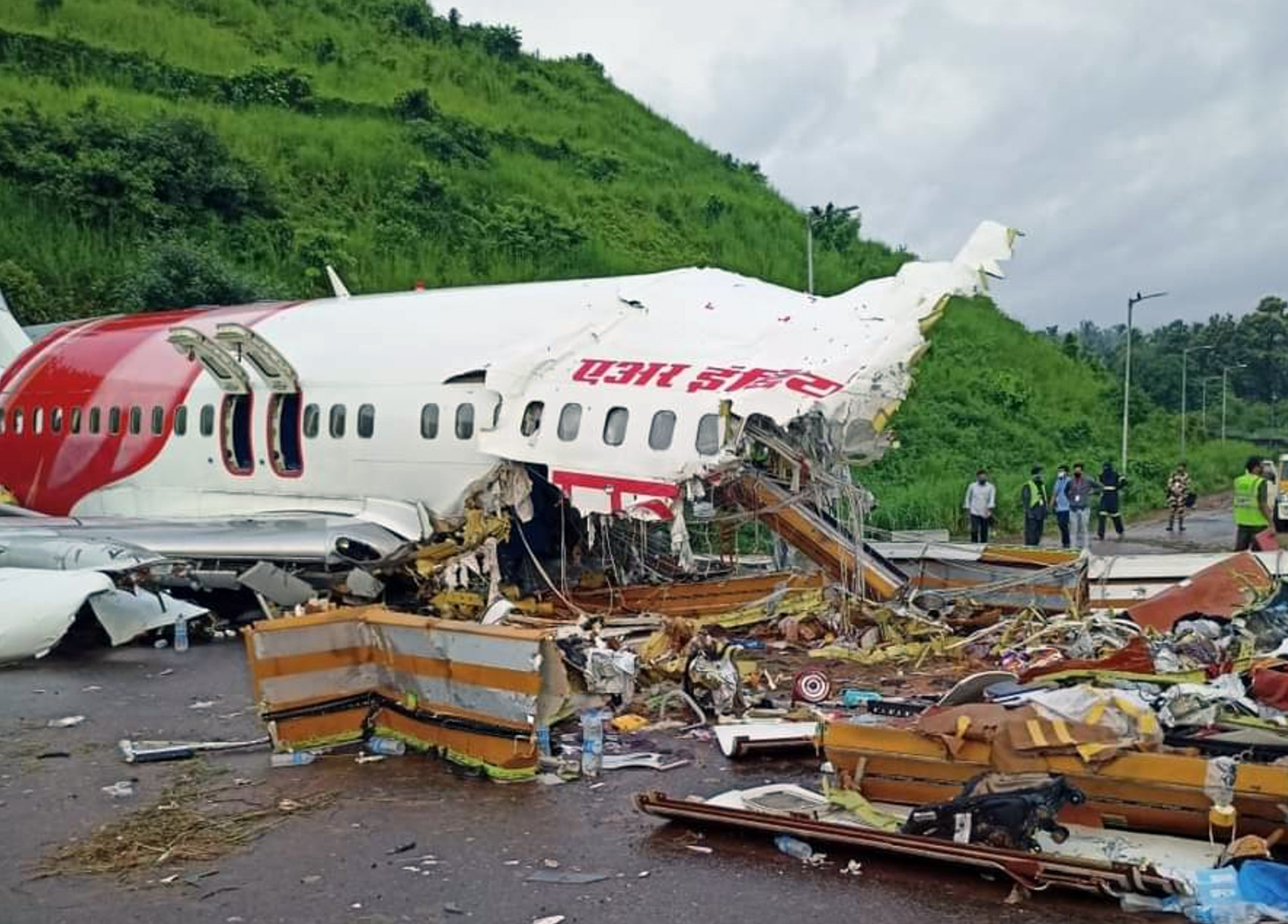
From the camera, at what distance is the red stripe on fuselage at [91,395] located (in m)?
17.2

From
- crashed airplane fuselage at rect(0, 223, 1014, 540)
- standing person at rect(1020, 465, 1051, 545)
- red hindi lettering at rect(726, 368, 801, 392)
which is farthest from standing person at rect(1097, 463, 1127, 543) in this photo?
red hindi lettering at rect(726, 368, 801, 392)

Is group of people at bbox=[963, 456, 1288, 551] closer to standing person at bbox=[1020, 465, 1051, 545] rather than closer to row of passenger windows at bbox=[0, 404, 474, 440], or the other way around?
standing person at bbox=[1020, 465, 1051, 545]

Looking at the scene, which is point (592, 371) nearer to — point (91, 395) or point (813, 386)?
point (813, 386)

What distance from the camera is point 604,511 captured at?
1230cm

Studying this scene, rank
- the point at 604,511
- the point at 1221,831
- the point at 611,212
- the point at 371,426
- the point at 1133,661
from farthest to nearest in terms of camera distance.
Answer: the point at 611,212
the point at 371,426
the point at 604,511
the point at 1133,661
the point at 1221,831

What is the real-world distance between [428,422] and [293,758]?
19.7 feet

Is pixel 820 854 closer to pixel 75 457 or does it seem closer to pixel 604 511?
pixel 604 511

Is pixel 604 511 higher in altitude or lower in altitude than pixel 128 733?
higher

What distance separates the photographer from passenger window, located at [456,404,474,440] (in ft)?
44.7

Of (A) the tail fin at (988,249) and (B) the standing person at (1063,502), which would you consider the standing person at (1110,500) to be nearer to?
(B) the standing person at (1063,502)

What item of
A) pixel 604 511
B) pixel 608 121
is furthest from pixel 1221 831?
pixel 608 121

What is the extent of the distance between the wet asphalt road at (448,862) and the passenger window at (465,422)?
503cm

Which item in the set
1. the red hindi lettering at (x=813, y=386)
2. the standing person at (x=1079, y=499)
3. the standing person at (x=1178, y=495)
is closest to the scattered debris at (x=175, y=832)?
the red hindi lettering at (x=813, y=386)

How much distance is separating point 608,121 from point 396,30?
11.2 metres
